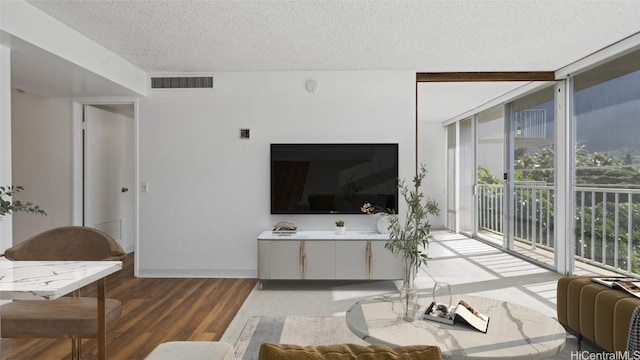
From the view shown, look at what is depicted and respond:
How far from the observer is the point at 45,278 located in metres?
1.60

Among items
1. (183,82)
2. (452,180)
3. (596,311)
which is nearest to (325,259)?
(596,311)

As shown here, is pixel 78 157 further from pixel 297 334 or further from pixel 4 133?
pixel 297 334

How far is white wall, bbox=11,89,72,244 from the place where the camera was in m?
5.08

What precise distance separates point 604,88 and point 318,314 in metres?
3.56

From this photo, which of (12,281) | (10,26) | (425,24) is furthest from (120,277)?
(425,24)

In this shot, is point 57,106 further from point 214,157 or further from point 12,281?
point 12,281

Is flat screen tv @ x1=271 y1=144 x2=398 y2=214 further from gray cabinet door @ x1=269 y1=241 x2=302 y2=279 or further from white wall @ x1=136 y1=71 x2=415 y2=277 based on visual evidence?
gray cabinet door @ x1=269 y1=241 x2=302 y2=279

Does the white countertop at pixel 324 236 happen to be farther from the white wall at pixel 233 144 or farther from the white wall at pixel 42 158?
the white wall at pixel 42 158

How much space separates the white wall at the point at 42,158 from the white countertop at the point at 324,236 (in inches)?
105

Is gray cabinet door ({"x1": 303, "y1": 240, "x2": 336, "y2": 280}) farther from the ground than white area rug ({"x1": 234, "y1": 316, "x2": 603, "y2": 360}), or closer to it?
farther from the ground

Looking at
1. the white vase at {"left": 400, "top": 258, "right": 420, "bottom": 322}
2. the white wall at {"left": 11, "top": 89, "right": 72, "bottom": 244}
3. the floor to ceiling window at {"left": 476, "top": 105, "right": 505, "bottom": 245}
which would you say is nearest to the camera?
the white vase at {"left": 400, "top": 258, "right": 420, "bottom": 322}

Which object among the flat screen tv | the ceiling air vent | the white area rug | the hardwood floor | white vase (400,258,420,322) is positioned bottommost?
the hardwood floor

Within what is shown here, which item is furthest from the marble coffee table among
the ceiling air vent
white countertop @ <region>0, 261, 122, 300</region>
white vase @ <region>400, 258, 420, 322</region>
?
the ceiling air vent

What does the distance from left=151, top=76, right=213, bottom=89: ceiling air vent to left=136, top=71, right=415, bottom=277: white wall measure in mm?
76
